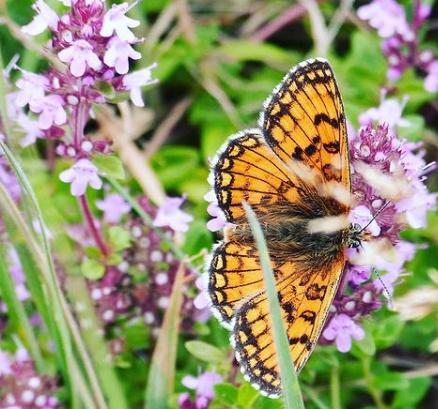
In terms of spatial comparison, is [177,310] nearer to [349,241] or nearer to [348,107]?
[349,241]

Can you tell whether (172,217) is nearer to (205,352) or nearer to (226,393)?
(205,352)

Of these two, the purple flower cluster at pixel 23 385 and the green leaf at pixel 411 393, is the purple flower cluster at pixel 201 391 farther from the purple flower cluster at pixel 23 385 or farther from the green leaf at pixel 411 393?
the green leaf at pixel 411 393

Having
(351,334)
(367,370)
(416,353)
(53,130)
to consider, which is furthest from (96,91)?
(416,353)

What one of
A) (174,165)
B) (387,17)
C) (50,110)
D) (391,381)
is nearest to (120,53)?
(50,110)

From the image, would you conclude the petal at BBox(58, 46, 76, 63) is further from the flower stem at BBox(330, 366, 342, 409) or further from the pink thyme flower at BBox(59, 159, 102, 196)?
the flower stem at BBox(330, 366, 342, 409)

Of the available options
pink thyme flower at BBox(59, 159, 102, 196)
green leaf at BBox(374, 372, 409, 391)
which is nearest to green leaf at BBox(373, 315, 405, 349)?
green leaf at BBox(374, 372, 409, 391)

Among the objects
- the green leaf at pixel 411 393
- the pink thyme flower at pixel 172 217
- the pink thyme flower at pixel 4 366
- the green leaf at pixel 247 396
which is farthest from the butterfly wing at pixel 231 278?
the green leaf at pixel 411 393
